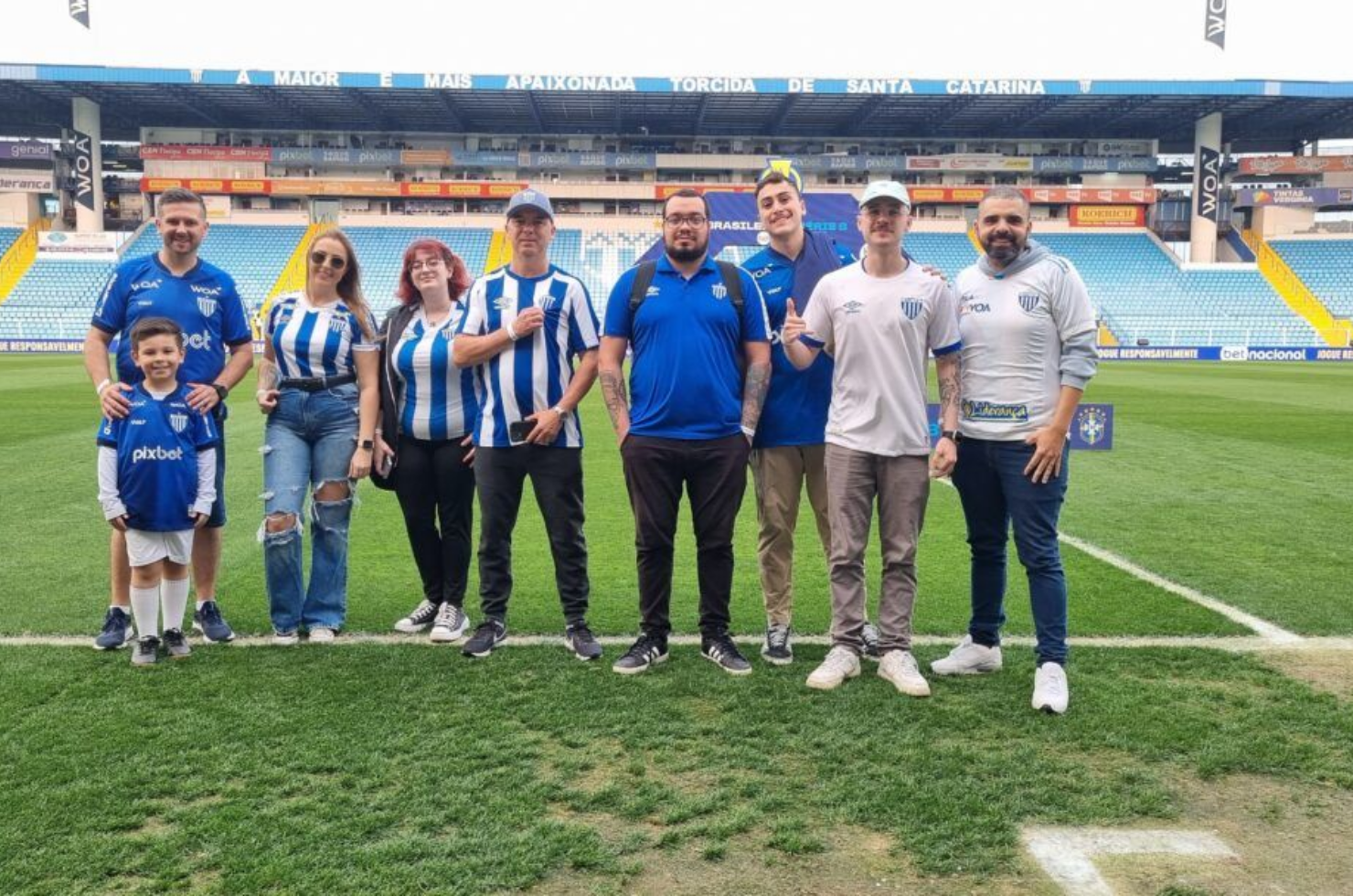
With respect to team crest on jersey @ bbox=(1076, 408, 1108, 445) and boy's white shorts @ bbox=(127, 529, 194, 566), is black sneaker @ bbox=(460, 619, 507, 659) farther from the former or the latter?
team crest on jersey @ bbox=(1076, 408, 1108, 445)

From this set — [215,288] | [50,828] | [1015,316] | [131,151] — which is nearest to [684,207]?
[1015,316]

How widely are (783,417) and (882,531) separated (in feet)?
2.12

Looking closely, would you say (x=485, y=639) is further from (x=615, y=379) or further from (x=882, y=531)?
(x=882, y=531)

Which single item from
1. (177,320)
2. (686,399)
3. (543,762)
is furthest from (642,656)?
(177,320)

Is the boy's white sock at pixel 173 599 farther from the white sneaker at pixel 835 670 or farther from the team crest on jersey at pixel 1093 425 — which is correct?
the team crest on jersey at pixel 1093 425

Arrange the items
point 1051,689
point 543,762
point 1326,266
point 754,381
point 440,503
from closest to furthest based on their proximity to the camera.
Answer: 1. point 543,762
2. point 1051,689
3. point 754,381
4. point 440,503
5. point 1326,266

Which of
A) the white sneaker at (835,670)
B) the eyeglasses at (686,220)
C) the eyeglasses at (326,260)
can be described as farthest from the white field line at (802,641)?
the eyeglasses at (686,220)

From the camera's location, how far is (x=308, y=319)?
436 centimetres

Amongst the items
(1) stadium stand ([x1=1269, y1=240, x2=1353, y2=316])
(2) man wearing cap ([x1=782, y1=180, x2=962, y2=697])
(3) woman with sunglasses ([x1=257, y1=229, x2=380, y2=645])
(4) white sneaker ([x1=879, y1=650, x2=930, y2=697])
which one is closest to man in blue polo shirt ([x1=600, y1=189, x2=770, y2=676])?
(2) man wearing cap ([x1=782, y1=180, x2=962, y2=697])

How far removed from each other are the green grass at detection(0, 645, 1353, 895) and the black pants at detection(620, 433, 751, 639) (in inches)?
11.1

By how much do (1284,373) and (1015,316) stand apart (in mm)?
29372

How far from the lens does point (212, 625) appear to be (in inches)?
175

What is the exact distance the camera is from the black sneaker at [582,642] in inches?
164

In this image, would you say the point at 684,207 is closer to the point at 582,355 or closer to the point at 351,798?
the point at 582,355
